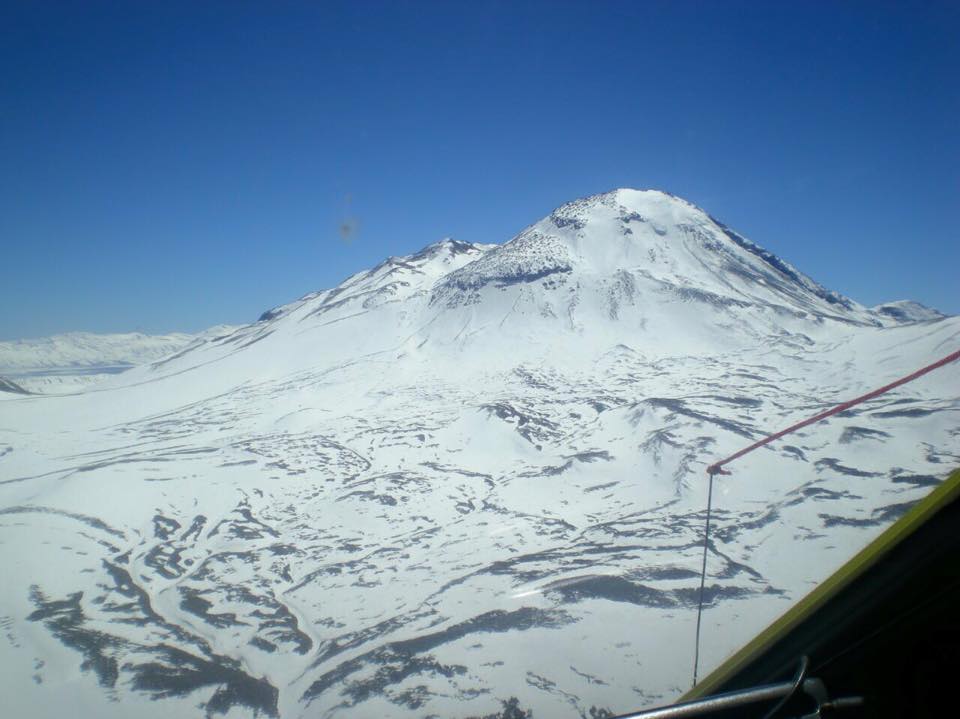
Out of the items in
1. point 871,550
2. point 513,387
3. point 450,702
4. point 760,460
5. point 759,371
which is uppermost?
point 759,371

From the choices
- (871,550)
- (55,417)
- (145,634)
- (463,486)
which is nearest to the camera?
(871,550)

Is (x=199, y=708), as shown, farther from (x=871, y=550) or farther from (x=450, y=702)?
(x=871, y=550)

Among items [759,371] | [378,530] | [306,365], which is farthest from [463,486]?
[306,365]

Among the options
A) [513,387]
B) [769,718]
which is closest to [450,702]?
[769,718]

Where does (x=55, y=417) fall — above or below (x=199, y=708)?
above

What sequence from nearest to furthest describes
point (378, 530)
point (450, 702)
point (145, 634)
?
point (450, 702)
point (145, 634)
point (378, 530)

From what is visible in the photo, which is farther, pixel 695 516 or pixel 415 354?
pixel 415 354
